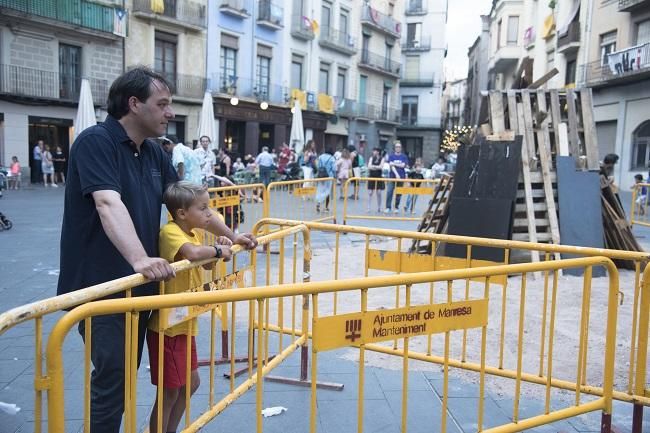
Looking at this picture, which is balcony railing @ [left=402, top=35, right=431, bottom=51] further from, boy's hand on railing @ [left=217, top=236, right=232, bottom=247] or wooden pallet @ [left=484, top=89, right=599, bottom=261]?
boy's hand on railing @ [left=217, top=236, right=232, bottom=247]

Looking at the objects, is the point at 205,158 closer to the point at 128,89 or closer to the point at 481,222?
the point at 481,222

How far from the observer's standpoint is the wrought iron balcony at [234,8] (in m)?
27.2

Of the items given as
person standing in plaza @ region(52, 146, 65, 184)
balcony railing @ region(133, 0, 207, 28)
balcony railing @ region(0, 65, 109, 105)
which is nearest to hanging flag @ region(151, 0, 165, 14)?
balcony railing @ region(133, 0, 207, 28)

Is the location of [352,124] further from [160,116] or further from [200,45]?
[160,116]

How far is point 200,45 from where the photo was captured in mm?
26750

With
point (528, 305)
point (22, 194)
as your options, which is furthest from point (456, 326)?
point (22, 194)

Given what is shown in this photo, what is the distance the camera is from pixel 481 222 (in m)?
7.20

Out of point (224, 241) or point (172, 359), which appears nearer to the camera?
point (172, 359)

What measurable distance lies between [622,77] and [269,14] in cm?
1784

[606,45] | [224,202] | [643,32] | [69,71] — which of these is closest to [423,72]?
[606,45]

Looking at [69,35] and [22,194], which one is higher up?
[69,35]

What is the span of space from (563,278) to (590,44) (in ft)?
73.7

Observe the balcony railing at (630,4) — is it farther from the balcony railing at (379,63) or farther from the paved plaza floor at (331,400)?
the paved plaza floor at (331,400)

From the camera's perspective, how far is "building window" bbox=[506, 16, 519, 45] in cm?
3800
